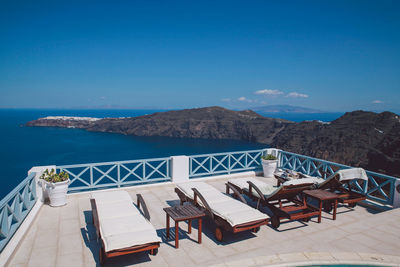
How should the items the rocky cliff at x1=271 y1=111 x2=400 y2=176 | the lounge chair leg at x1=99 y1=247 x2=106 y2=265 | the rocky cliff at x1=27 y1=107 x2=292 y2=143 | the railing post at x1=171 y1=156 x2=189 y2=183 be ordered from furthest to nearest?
the rocky cliff at x1=27 y1=107 x2=292 y2=143
the rocky cliff at x1=271 y1=111 x2=400 y2=176
the railing post at x1=171 y1=156 x2=189 y2=183
the lounge chair leg at x1=99 y1=247 x2=106 y2=265

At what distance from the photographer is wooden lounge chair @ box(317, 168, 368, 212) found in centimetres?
525

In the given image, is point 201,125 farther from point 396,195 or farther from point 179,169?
point 396,195

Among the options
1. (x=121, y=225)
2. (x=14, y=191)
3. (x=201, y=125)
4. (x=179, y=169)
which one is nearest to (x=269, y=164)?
(x=179, y=169)

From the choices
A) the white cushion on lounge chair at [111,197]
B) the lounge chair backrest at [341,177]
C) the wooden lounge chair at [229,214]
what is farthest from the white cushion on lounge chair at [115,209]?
the lounge chair backrest at [341,177]

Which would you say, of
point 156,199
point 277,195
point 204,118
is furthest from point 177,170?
point 204,118

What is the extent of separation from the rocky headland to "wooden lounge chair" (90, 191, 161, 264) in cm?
4408

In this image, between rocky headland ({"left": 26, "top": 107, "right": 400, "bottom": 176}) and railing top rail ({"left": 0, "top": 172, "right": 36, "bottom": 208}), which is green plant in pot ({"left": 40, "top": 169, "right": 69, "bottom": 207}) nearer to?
railing top rail ({"left": 0, "top": 172, "right": 36, "bottom": 208})

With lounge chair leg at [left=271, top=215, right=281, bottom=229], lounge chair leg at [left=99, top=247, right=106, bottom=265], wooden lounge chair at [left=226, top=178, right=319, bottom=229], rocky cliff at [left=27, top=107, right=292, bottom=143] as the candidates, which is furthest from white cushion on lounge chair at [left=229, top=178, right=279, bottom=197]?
rocky cliff at [left=27, top=107, right=292, bottom=143]

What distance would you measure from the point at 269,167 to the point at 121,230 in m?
5.81

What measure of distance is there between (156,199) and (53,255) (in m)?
2.66

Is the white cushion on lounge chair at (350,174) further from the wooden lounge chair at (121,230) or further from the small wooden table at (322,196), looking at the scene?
the wooden lounge chair at (121,230)

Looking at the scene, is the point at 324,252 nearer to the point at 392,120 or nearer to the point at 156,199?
the point at 156,199

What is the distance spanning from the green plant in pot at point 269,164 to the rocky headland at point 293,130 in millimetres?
38619

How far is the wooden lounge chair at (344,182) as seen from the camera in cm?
525
